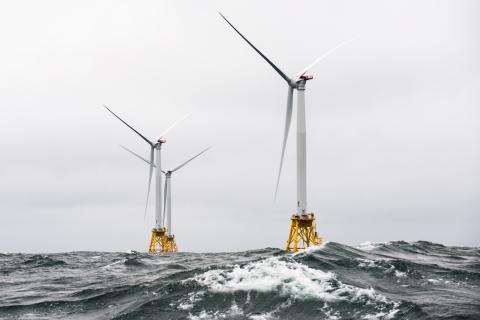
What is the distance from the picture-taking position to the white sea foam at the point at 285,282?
26594 millimetres

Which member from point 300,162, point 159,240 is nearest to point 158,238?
point 159,240

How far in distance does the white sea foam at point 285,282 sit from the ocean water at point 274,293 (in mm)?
60

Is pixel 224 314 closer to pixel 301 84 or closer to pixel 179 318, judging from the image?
pixel 179 318

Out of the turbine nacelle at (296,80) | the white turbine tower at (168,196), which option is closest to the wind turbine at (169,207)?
the white turbine tower at (168,196)

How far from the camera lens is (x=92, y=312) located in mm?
27391

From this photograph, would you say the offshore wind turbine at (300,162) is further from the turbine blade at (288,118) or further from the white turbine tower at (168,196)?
the white turbine tower at (168,196)

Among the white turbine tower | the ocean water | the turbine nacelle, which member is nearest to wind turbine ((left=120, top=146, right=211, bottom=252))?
the white turbine tower

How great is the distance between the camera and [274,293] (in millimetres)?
26859

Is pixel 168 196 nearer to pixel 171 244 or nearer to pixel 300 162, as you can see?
pixel 171 244

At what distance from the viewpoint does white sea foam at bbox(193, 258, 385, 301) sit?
87.2ft

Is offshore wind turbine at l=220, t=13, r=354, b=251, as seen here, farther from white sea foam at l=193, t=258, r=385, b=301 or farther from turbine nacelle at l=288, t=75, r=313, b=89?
white sea foam at l=193, t=258, r=385, b=301

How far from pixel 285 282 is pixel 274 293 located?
198 centimetres

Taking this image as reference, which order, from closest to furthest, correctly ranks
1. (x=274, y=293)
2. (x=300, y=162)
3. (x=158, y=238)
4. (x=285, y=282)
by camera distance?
(x=274, y=293), (x=285, y=282), (x=300, y=162), (x=158, y=238)

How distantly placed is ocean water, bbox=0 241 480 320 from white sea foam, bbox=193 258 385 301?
6cm
